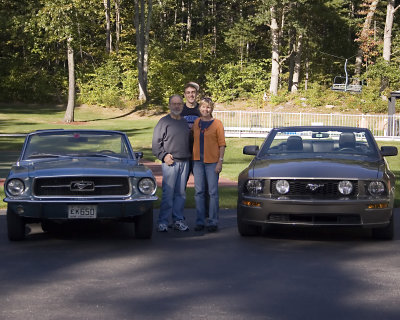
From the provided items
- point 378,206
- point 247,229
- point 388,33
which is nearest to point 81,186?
point 247,229

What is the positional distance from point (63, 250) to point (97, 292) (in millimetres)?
2328

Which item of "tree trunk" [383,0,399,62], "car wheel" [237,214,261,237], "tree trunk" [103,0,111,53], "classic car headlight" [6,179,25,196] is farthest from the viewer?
"tree trunk" [103,0,111,53]

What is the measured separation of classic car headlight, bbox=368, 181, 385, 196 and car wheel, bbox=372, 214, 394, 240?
0.41 metres

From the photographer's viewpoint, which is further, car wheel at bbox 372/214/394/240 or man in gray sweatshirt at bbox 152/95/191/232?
man in gray sweatshirt at bbox 152/95/191/232

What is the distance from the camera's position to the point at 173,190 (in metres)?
10.7

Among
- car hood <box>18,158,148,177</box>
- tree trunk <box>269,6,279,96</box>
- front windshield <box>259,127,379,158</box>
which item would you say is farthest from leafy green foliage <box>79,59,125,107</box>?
car hood <box>18,158,148,177</box>

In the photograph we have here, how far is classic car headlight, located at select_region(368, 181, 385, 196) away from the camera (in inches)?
382

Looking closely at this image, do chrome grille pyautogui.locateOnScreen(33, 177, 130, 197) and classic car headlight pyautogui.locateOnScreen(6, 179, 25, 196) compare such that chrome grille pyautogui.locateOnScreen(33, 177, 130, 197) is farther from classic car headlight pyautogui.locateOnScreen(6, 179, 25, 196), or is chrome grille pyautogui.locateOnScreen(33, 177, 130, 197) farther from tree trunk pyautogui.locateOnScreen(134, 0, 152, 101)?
tree trunk pyautogui.locateOnScreen(134, 0, 152, 101)

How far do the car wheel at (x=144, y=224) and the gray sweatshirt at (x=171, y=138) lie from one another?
1.15 meters

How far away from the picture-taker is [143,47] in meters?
57.4

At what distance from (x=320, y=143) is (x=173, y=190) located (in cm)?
223

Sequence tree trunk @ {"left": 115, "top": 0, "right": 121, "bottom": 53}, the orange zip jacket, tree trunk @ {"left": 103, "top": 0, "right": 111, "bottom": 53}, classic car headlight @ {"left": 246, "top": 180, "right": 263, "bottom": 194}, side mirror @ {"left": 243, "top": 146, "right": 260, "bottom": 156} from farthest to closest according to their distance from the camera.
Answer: tree trunk @ {"left": 115, "top": 0, "right": 121, "bottom": 53} → tree trunk @ {"left": 103, "top": 0, "right": 111, "bottom": 53} → side mirror @ {"left": 243, "top": 146, "right": 260, "bottom": 156} → the orange zip jacket → classic car headlight @ {"left": 246, "top": 180, "right": 263, "bottom": 194}

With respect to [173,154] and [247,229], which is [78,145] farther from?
[247,229]

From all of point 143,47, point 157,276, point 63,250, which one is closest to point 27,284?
point 157,276
